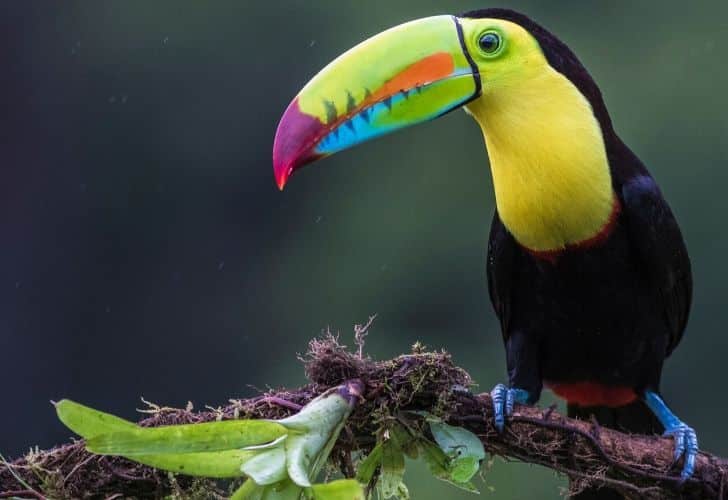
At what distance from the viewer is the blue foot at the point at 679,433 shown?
3074 mm

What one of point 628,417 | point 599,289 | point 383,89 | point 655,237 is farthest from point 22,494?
point 628,417

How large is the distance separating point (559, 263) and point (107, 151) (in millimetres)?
8385

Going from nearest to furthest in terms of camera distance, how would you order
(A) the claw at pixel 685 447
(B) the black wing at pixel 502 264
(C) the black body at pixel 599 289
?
(A) the claw at pixel 685 447 → (C) the black body at pixel 599 289 → (B) the black wing at pixel 502 264

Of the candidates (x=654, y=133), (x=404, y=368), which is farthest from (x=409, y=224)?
(x=404, y=368)

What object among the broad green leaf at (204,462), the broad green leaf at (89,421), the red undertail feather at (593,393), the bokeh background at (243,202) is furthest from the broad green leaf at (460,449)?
the bokeh background at (243,202)

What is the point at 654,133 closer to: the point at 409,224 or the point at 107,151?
the point at 409,224

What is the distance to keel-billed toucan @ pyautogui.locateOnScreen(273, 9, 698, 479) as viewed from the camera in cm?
328

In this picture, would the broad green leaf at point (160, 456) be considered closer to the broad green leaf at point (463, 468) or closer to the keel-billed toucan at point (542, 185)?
the broad green leaf at point (463, 468)

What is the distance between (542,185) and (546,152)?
75 millimetres

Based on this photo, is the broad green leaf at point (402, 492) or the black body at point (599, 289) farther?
the black body at point (599, 289)

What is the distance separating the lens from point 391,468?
281cm

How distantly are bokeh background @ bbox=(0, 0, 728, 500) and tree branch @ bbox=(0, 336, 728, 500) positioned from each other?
5.39 metres

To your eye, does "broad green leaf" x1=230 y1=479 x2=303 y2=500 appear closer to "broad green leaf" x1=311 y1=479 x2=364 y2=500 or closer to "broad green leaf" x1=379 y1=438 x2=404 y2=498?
"broad green leaf" x1=311 y1=479 x2=364 y2=500

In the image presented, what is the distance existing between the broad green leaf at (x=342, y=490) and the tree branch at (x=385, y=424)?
0.29 m
